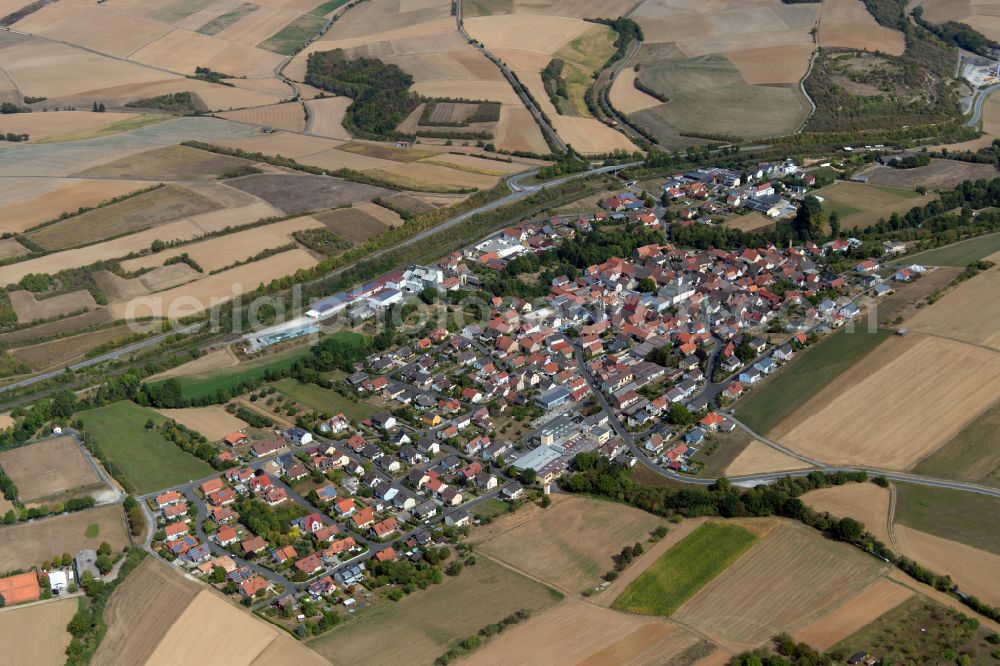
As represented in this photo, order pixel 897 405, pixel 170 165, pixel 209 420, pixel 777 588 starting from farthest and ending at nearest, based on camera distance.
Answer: pixel 170 165
pixel 209 420
pixel 897 405
pixel 777 588

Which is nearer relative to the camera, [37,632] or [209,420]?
[37,632]

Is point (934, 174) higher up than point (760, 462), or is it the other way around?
point (934, 174)

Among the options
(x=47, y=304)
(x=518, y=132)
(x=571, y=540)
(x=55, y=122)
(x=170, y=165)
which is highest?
(x=55, y=122)

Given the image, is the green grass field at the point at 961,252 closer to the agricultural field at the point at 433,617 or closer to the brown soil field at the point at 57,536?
the agricultural field at the point at 433,617

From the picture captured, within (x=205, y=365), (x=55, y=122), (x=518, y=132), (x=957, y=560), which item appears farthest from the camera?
(x=55, y=122)

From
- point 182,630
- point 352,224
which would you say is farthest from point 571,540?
point 352,224

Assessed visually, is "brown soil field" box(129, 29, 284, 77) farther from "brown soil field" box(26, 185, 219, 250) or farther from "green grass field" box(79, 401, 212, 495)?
"green grass field" box(79, 401, 212, 495)

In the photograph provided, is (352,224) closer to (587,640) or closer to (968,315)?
(968,315)

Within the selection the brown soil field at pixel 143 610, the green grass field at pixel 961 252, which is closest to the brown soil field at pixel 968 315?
the green grass field at pixel 961 252
